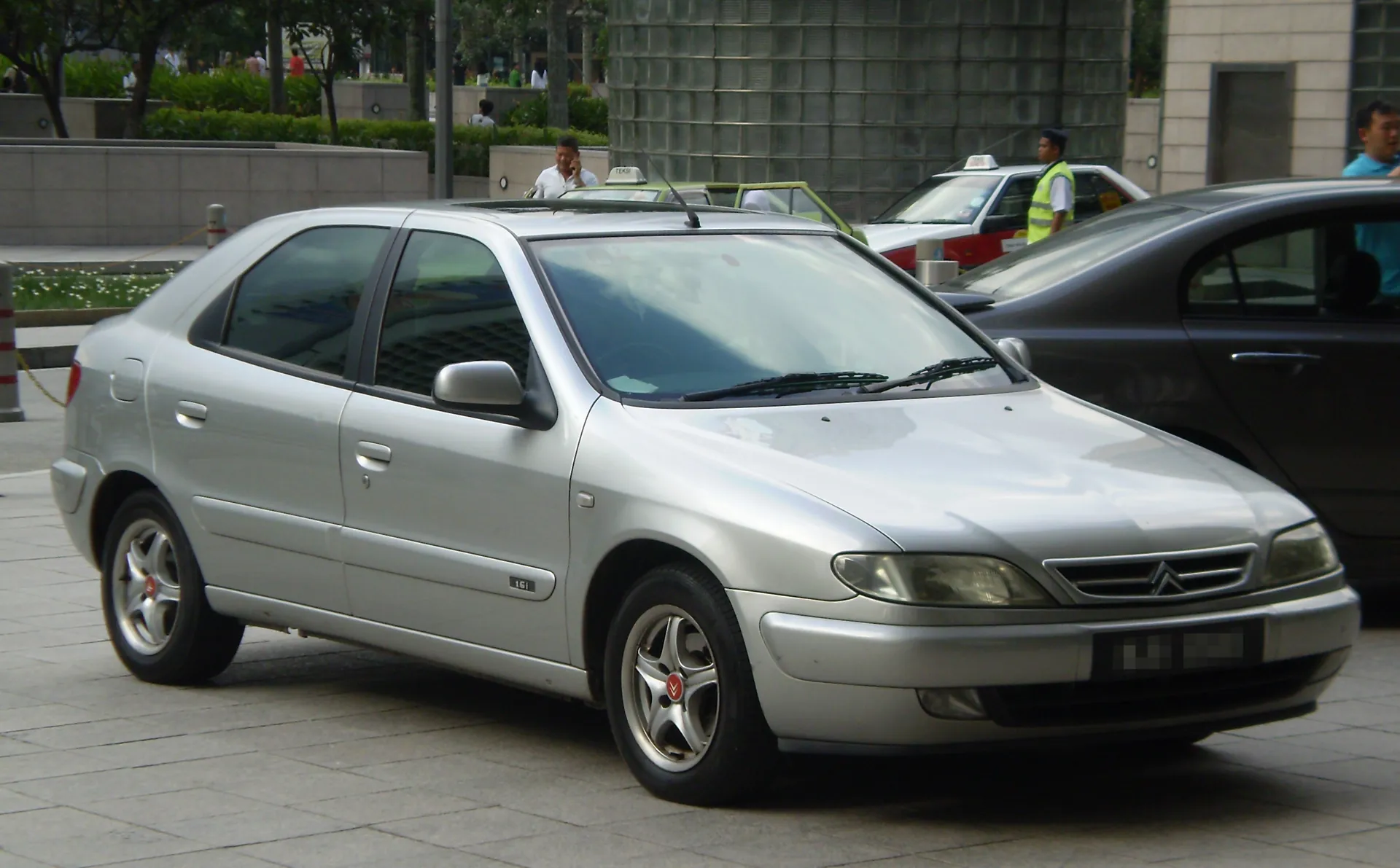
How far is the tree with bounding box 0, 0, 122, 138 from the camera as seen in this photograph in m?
31.3

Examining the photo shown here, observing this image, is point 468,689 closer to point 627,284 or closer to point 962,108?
point 627,284

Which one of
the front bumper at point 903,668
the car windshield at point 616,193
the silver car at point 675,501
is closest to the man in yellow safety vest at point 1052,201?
the car windshield at point 616,193

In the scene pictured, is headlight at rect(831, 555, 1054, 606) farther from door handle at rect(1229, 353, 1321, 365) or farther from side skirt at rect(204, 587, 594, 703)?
door handle at rect(1229, 353, 1321, 365)

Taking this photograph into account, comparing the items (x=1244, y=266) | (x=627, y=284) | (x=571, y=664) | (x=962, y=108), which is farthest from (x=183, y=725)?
(x=962, y=108)

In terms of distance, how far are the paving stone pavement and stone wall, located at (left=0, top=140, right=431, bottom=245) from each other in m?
20.8

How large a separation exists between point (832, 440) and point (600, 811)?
106 cm

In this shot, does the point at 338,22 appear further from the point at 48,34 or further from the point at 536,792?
the point at 536,792

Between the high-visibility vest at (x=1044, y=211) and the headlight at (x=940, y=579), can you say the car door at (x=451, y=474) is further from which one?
the high-visibility vest at (x=1044, y=211)

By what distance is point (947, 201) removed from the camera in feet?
68.1

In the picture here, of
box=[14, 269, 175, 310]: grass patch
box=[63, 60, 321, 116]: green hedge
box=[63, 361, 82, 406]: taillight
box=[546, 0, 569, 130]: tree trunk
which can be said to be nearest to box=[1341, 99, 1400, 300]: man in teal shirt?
box=[63, 361, 82, 406]: taillight

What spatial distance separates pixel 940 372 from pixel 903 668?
1.46 metres

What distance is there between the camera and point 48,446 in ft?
43.1

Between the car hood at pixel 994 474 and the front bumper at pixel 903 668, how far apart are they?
18cm

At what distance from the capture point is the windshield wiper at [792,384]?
5.58 metres
